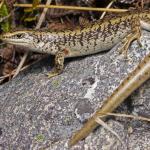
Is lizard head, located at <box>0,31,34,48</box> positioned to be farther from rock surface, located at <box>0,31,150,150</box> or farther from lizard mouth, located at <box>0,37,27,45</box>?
rock surface, located at <box>0,31,150,150</box>

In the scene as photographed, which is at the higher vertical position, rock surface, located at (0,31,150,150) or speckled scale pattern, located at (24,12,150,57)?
speckled scale pattern, located at (24,12,150,57)

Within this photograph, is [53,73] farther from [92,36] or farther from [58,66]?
[92,36]

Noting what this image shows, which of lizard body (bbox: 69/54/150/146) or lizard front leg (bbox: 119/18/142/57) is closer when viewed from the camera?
lizard body (bbox: 69/54/150/146)

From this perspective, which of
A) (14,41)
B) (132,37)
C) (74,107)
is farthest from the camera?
(14,41)

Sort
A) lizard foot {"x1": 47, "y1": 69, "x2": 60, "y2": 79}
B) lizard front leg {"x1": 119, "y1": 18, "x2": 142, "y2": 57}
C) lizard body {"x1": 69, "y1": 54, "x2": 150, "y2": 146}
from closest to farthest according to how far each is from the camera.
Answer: lizard body {"x1": 69, "y1": 54, "x2": 150, "y2": 146} < lizard front leg {"x1": 119, "y1": 18, "x2": 142, "y2": 57} < lizard foot {"x1": 47, "y1": 69, "x2": 60, "y2": 79}

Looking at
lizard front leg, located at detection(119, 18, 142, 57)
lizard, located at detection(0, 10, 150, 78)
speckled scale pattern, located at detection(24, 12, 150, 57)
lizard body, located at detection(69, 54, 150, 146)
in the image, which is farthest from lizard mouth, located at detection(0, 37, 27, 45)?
lizard body, located at detection(69, 54, 150, 146)

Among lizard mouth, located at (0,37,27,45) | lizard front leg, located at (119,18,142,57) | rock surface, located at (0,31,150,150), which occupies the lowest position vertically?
rock surface, located at (0,31,150,150)

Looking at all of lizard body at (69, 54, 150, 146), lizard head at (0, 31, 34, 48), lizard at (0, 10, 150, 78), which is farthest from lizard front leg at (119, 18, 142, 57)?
lizard head at (0, 31, 34, 48)

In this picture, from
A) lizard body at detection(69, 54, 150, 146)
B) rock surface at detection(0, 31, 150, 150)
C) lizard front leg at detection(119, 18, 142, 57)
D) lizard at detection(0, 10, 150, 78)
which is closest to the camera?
lizard body at detection(69, 54, 150, 146)

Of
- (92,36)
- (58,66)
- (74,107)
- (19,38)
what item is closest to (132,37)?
(92,36)
